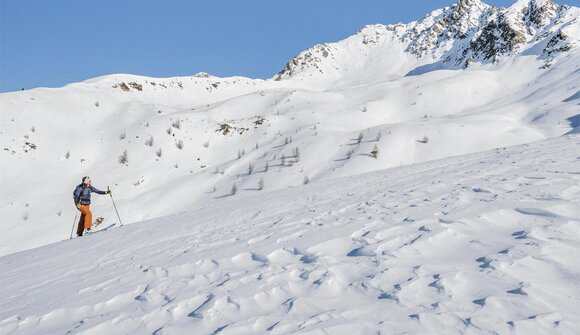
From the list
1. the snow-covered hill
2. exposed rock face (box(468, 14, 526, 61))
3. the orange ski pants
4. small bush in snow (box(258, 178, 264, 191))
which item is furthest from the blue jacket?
exposed rock face (box(468, 14, 526, 61))

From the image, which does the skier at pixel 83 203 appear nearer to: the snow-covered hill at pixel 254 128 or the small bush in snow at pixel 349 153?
the snow-covered hill at pixel 254 128

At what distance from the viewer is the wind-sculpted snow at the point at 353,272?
266cm

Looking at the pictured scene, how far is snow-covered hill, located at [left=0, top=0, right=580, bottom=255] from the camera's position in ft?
45.5

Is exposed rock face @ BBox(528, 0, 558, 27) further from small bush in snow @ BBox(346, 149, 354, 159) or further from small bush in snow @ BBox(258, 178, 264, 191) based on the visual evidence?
small bush in snow @ BBox(258, 178, 264, 191)

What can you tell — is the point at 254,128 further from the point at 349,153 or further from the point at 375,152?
the point at 375,152

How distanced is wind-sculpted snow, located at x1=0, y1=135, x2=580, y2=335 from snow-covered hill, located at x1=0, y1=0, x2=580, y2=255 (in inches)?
199

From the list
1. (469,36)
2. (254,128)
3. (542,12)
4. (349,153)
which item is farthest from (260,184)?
(469,36)

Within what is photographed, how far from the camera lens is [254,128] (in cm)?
2019

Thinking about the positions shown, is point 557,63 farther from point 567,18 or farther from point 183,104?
point 183,104

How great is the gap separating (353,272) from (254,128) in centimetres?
1709

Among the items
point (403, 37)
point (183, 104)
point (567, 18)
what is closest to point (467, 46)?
point (567, 18)

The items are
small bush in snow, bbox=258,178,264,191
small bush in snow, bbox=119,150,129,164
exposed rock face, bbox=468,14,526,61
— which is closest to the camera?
small bush in snow, bbox=258,178,264,191

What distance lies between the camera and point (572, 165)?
249 inches

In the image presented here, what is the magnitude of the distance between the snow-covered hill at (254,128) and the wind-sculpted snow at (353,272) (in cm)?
506
